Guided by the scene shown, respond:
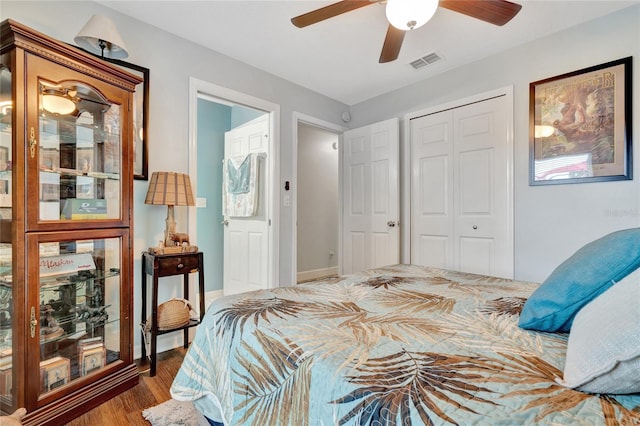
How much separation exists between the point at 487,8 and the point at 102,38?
2.20m

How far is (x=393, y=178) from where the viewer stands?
3.39 m

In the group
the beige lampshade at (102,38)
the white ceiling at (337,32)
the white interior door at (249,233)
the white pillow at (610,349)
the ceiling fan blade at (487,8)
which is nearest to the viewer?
the white pillow at (610,349)

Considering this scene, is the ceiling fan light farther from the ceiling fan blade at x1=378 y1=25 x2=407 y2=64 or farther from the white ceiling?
the white ceiling

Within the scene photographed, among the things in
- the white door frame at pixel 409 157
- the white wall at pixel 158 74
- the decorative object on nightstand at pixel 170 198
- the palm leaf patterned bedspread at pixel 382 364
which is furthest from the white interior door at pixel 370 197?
the decorative object on nightstand at pixel 170 198

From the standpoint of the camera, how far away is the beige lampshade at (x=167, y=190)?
2.12 meters

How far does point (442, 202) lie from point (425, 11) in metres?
1.90

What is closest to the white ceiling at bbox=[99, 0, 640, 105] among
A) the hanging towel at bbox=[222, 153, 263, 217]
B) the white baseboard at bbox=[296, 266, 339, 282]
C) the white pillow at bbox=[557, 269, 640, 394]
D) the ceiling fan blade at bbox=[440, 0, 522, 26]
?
the ceiling fan blade at bbox=[440, 0, 522, 26]

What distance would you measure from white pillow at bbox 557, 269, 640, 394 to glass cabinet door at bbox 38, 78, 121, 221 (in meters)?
2.09

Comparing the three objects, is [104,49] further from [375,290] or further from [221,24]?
[375,290]

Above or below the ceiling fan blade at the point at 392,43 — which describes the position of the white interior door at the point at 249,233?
below

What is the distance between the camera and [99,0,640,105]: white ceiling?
2139 millimetres

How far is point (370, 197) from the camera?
3.63m

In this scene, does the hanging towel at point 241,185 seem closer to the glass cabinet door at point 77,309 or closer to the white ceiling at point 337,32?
the white ceiling at point 337,32

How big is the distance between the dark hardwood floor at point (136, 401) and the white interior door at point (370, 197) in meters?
2.21
